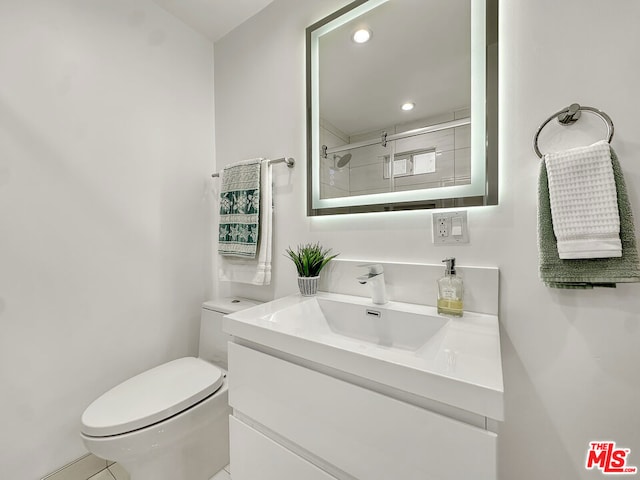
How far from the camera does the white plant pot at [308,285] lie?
1107mm

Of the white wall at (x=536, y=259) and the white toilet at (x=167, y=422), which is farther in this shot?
the white toilet at (x=167, y=422)

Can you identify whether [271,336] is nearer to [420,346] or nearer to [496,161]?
[420,346]

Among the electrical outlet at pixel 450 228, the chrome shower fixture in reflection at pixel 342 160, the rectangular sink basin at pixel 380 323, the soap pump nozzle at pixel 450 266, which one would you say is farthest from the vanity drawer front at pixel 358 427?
the chrome shower fixture in reflection at pixel 342 160

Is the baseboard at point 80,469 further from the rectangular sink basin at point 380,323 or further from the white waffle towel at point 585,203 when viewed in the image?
the white waffle towel at point 585,203

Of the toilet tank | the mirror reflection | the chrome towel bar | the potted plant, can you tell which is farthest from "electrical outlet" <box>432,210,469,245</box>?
the toilet tank

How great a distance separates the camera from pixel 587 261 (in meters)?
0.68

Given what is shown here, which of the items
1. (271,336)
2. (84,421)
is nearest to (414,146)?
(271,336)

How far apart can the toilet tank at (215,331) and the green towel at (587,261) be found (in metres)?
1.20

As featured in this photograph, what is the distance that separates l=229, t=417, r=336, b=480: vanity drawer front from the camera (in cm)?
64

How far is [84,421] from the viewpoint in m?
0.87

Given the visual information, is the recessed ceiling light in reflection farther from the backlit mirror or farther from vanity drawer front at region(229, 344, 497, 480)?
vanity drawer front at region(229, 344, 497, 480)

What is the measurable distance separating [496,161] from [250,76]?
132 cm

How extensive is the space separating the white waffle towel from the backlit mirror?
6.6 inches

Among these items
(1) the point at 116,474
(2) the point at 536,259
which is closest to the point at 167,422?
(1) the point at 116,474
